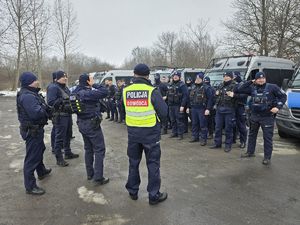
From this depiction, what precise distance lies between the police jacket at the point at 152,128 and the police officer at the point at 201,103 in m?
3.31

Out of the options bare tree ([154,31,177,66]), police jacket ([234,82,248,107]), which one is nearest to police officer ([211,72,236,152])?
police jacket ([234,82,248,107])

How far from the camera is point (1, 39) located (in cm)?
2667

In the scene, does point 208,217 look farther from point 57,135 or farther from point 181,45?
point 181,45

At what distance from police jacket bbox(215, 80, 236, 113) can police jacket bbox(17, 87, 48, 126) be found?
3.92 meters

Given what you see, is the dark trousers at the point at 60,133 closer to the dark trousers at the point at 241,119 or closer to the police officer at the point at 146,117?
the police officer at the point at 146,117

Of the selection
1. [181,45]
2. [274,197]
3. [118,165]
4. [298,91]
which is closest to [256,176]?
[274,197]

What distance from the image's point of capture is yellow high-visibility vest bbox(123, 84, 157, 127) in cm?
365

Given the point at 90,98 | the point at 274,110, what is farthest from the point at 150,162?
the point at 274,110

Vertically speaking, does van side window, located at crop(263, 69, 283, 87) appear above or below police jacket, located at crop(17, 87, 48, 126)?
above

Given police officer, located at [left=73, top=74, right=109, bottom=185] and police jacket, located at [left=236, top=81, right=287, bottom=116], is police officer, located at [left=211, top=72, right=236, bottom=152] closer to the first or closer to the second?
police jacket, located at [left=236, top=81, right=287, bottom=116]

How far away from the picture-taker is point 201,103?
6.94m

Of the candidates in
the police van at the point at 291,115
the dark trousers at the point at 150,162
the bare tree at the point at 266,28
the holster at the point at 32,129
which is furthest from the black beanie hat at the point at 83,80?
the bare tree at the point at 266,28

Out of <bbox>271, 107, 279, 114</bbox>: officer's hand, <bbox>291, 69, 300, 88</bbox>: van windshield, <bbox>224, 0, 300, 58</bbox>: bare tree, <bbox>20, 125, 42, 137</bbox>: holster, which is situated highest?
<bbox>224, 0, 300, 58</bbox>: bare tree

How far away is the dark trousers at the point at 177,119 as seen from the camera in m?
7.73
